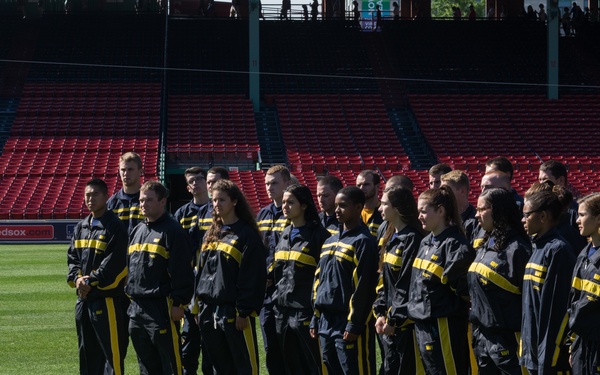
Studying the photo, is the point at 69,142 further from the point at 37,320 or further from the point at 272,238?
the point at 272,238

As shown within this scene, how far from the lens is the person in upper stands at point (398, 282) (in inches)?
311

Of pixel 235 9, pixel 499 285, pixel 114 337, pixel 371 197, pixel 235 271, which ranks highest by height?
pixel 235 9

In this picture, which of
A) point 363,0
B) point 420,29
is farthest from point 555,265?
point 363,0

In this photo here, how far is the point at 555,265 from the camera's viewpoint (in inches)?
262

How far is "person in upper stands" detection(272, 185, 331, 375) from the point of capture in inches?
344

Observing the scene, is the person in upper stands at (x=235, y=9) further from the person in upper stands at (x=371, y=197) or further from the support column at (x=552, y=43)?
the person in upper stands at (x=371, y=197)

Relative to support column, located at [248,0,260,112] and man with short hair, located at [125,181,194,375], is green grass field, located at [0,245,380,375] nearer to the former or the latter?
man with short hair, located at [125,181,194,375]

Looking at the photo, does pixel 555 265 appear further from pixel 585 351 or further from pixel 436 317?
pixel 436 317

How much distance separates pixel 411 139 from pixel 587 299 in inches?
1269

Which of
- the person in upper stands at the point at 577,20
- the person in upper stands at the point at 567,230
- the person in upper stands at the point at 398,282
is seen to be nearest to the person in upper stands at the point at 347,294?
the person in upper stands at the point at 398,282

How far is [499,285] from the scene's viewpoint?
23.2 feet

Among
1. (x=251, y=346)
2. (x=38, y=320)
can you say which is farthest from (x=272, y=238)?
(x=38, y=320)

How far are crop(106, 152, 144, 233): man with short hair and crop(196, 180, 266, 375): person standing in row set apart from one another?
1598 mm

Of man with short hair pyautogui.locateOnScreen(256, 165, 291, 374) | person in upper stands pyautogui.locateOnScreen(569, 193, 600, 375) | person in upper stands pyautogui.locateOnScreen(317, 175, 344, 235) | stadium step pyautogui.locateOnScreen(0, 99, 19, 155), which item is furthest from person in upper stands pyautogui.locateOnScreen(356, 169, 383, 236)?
stadium step pyautogui.locateOnScreen(0, 99, 19, 155)
